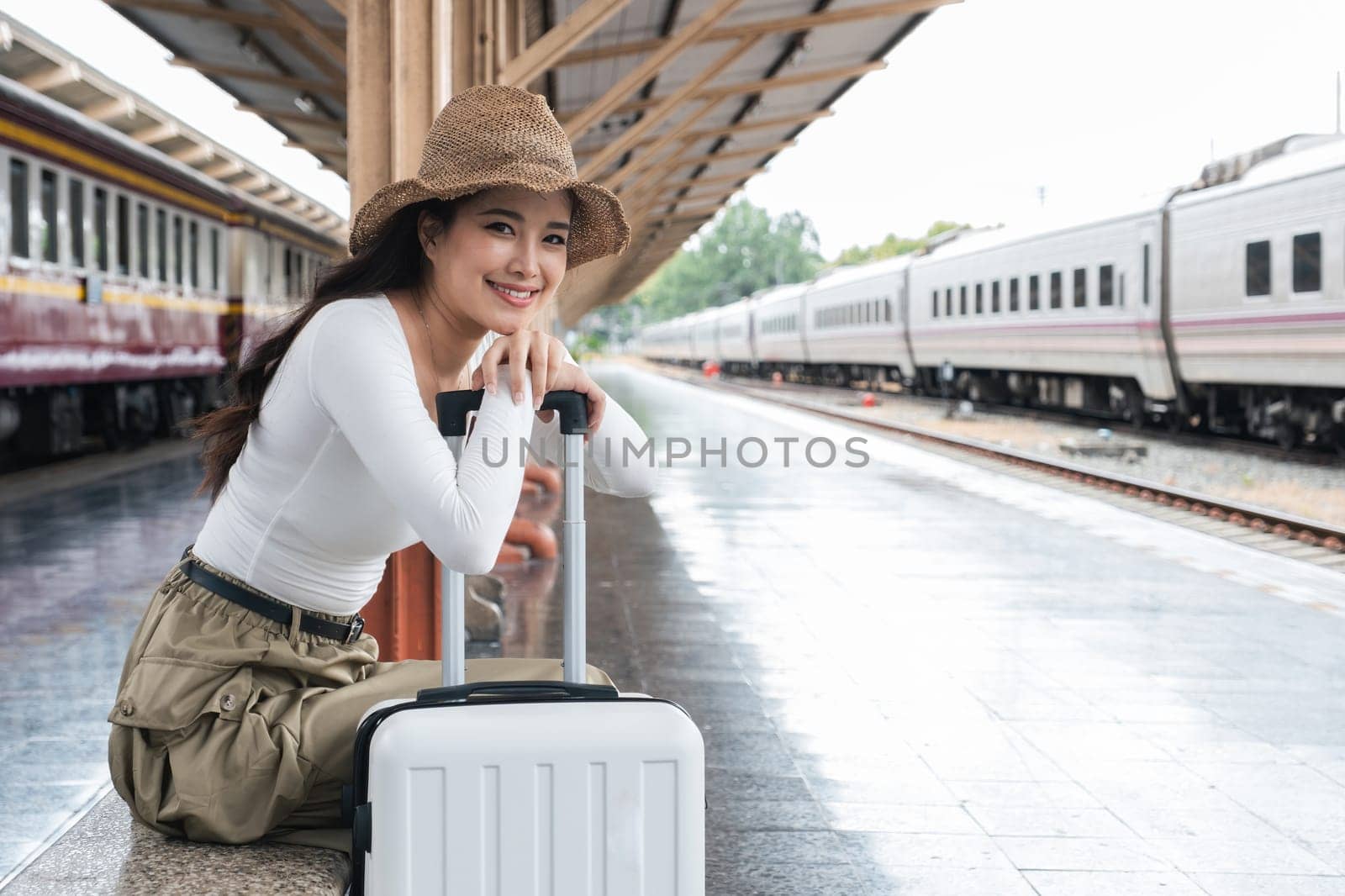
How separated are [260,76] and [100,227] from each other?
464cm

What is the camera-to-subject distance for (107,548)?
9.14 metres

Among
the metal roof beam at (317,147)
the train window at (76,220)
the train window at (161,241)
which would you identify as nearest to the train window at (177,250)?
the train window at (161,241)

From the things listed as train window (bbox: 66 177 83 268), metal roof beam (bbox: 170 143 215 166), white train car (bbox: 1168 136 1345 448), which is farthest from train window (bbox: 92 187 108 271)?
white train car (bbox: 1168 136 1345 448)

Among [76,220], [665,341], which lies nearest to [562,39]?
[76,220]

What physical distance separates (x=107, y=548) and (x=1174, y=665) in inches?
253

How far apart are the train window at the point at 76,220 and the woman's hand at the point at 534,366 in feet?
39.3

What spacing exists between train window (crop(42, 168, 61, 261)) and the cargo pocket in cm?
1105

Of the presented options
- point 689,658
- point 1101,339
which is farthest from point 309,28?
point 1101,339

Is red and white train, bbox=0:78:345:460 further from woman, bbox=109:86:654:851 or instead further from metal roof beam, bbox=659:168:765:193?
woman, bbox=109:86:654:851

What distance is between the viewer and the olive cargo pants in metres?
2.46

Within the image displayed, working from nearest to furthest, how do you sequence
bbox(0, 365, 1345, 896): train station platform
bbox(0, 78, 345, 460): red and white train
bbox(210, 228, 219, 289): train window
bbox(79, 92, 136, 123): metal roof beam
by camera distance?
bbox(0, 365, 1345, 896): train station platform, bbox(0, 78, 345, 460): red and white train, bbox(79, 92, 136, 123): metal roof beam, bbox(210, 228, 219, 289): train window

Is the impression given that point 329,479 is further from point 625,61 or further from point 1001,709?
point 625,61

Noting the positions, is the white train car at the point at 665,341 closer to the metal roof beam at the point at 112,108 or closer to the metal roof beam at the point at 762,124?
the metal roof beam at the point at 112,108

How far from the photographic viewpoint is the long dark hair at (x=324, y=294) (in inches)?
102
